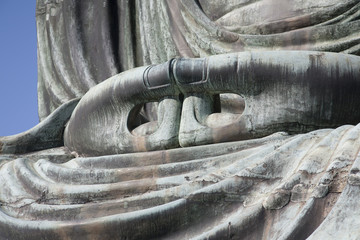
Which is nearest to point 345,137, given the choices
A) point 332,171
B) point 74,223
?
point 332,171

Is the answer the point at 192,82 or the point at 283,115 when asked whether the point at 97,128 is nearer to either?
the point at 192,82

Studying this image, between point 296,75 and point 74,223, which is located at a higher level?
point 296,75

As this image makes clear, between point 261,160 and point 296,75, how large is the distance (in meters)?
0.62

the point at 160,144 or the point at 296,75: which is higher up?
the point at 296,75

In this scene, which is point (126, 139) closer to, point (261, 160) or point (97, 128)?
point (97, 128)

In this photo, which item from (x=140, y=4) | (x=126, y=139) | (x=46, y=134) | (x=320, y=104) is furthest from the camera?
(x=140, y=4)

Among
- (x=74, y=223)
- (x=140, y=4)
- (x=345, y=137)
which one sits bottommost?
(x=74, y=223)

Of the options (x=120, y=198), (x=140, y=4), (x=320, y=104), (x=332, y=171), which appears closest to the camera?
(x=332, y=171)

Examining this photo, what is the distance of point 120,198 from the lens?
10.5 feet

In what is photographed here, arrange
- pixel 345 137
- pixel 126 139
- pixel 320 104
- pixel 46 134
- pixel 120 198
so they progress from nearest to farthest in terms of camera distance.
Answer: pixel 345 137 → pixel 120 198 → pixel 320 104 → pixel 126 139 → pixel 46 134

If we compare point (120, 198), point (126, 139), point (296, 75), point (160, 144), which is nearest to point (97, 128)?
point (126, 139)

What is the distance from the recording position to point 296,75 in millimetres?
3484

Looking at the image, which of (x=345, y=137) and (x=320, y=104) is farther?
(x=320, y=104)

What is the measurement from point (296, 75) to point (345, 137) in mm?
587
